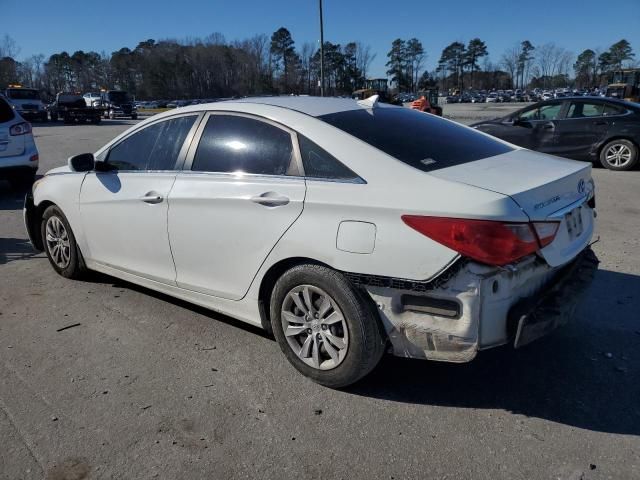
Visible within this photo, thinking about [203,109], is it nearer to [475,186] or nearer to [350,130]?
[350,130]

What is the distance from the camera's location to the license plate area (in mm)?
2920

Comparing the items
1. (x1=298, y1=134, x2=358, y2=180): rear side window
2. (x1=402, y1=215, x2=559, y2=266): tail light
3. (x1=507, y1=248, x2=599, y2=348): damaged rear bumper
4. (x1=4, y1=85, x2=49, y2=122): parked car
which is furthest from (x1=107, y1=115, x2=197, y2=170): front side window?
(x1=4, y1=85, x2=49, y2=122): parked car

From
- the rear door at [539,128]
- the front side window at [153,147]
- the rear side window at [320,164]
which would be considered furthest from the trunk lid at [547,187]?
the rear door at [539,128]

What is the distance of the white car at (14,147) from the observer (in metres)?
8.74

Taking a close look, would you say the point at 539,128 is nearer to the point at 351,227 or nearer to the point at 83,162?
the point at 83,162

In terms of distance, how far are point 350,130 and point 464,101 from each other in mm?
93446

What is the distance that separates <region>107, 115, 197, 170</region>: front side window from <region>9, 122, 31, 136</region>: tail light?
18.5 feet

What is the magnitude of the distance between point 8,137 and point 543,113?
10316 mm

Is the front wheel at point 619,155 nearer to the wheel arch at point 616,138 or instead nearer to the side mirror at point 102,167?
the wheel arch at point 616,138

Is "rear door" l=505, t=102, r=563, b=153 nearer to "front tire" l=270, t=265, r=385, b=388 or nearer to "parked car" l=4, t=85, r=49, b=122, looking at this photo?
"front tire" l=270, t=265, r=385, b=388

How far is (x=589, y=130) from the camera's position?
1088 centimetres

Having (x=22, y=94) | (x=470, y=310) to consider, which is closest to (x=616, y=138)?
(x=470, y=310)

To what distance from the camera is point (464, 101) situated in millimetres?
90438

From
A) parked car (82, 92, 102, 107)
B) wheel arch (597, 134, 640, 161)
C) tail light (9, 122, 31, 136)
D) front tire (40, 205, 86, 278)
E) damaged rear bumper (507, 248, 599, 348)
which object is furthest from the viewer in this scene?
parked car (82, 92, 102, 107)
